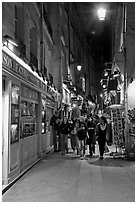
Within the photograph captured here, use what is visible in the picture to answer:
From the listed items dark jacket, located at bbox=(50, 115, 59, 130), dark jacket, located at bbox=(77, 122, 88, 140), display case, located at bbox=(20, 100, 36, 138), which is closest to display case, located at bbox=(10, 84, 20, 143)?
display case, located at bbox=(20, 100, 36, 138)

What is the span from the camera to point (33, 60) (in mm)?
11086

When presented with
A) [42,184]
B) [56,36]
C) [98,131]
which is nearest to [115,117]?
[98,131]

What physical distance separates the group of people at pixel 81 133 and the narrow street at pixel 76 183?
145 cm

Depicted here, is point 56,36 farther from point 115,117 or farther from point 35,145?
point 35,145

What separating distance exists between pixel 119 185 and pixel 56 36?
14.6 metres

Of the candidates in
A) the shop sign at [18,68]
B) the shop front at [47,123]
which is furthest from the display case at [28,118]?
the shop front at [47,123]

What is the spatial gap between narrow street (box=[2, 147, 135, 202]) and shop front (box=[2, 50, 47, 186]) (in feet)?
1.60

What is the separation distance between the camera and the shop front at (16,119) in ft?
21.2

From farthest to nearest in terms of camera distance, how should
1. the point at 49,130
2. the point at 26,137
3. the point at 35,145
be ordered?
the point at 49,130 < the point at 35,145 < the point at 26,137

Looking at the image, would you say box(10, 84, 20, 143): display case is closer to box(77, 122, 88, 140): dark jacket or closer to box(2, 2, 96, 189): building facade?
box(2, 2, 96, 189): building facade

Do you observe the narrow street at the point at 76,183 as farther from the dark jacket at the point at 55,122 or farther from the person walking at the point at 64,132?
the dark jacket at the point at 55,122

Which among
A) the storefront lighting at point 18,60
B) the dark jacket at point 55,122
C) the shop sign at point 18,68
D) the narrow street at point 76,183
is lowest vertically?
the narrow street at point 76,183

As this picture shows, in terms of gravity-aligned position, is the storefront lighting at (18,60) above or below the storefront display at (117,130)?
above

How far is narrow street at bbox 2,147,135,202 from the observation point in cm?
539
